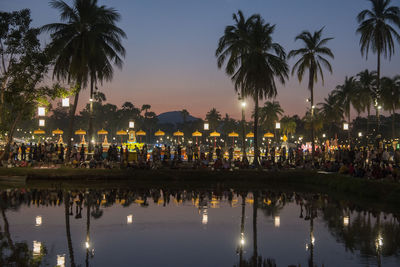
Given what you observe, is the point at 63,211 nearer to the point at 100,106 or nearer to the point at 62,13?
the point at 62,13

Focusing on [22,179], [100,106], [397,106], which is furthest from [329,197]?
[100,106]

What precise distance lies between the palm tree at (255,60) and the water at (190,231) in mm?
15272

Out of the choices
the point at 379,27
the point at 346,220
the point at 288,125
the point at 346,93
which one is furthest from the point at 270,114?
the point at 346,220

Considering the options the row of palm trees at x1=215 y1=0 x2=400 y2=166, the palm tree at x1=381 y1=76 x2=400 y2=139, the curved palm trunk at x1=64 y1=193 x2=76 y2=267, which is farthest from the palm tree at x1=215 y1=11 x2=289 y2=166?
the palm tree at x1=381 y1=76 x2=400 y2=139

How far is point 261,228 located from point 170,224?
135 inches

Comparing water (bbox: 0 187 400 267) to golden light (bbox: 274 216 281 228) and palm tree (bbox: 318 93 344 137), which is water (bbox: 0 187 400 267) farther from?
palm tree (bbox: 318 93 344 137)

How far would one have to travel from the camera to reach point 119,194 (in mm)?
23938

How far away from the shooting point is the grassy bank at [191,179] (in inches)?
1109

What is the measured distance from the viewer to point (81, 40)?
109 ft

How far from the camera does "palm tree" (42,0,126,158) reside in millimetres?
33062

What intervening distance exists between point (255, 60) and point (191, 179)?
11650mm

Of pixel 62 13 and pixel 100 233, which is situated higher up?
pixel 62 13

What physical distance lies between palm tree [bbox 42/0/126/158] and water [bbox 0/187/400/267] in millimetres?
13286

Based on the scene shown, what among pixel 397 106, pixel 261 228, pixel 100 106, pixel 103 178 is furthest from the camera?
pixel 100 106
